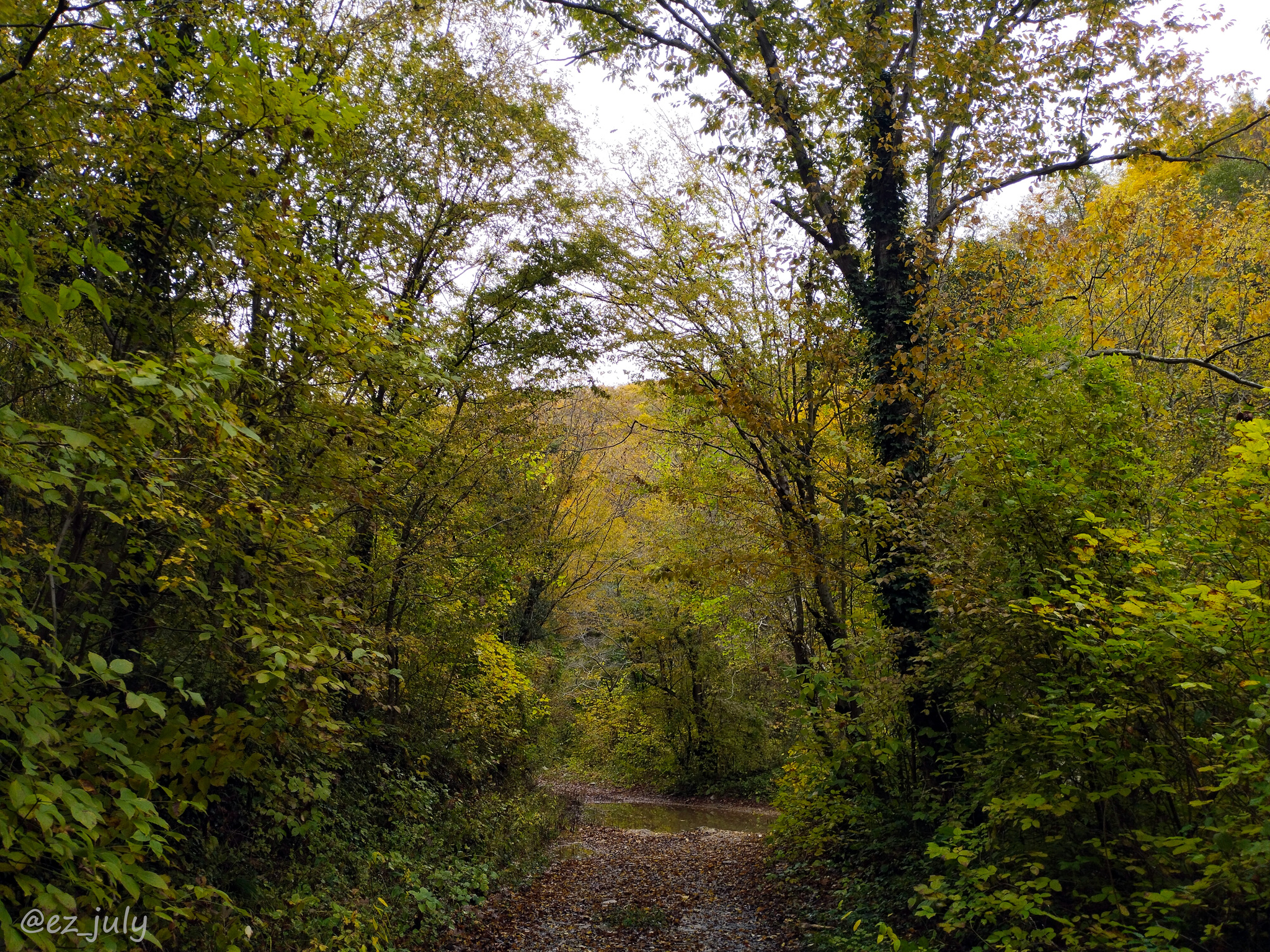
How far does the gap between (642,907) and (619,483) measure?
802 centimetres

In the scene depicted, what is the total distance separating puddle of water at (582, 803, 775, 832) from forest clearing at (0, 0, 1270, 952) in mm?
1025

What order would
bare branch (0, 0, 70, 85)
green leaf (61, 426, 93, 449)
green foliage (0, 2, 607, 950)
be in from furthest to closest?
bare branch (0, 0, 70, 85) < green foliage (0, 2, 607, 950) < green leaf (61, 426, 93, 449)

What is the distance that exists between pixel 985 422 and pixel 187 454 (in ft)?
16.8

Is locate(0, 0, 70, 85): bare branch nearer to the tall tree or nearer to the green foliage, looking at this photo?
the green foliage

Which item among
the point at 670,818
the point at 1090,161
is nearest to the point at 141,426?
the point at 1090,161

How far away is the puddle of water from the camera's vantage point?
15995 millimetres

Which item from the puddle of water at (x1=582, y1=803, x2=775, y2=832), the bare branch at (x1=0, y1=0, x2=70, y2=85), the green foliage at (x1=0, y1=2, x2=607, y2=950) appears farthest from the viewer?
the puddle of water at (x1=582, y1=803, x2=775, y2=832)

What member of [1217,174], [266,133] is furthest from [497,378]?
[1217,174]

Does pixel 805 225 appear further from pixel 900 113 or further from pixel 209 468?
pixel 209 468

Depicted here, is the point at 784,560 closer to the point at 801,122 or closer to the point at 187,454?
the point at 801,122

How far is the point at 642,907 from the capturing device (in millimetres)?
8102

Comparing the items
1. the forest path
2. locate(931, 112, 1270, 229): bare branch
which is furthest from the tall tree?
the forest path

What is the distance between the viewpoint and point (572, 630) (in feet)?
69.1

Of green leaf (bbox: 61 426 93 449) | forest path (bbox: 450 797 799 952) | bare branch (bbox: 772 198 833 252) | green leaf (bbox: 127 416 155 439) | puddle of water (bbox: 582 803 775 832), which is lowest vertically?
puddle of water (bbox: 582 803 775 832)
